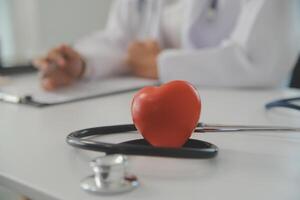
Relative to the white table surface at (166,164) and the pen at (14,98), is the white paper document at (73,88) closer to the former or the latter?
the pen at (14,98)

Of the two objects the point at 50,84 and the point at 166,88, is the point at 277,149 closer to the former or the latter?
the point at 166,88

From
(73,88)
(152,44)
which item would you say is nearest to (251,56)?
(152,44)

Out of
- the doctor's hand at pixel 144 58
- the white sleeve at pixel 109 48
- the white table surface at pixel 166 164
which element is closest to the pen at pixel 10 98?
the white table surface at pixel 166 164

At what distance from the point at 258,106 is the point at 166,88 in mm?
325

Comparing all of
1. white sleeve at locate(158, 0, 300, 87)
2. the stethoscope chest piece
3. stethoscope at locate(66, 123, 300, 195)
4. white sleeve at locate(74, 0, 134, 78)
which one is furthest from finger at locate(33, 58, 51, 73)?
the stethoscope chest piece

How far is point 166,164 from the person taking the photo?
376 mm

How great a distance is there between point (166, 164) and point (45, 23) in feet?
5.60

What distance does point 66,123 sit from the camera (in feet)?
1.82

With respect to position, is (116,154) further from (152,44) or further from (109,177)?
(152,44)

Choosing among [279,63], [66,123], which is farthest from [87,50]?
[66,123]

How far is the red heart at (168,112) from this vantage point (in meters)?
0.38

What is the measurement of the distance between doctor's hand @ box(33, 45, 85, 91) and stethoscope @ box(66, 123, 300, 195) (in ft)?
1.32

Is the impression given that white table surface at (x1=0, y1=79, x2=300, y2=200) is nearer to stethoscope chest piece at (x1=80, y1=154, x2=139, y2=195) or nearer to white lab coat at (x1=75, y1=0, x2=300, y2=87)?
stethoscope chest piece at (x1=80, y1=154, x2=139, y2=195)

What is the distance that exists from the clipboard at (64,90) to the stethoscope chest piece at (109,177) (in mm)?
382
